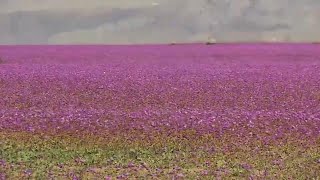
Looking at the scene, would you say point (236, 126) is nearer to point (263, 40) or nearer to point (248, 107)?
point (248, 107)

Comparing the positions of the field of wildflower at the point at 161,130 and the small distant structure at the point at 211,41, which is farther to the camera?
the small distant structure at the point at 211,41

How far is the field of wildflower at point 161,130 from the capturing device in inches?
388

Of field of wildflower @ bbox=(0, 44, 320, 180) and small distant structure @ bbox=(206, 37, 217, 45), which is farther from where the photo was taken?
small distant structure @ bbox=(206, 37, 217, 45)

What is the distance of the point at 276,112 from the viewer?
41.8ft

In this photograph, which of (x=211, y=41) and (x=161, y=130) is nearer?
(x=161, y=130)

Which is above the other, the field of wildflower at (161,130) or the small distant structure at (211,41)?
the field of wildflower at (161,130)

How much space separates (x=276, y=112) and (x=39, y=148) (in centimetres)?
422

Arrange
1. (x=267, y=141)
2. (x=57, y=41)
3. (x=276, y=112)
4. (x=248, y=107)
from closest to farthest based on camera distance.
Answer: (x=267, y=141) < (x=276, y=112) < (x=248, y=107) < (x=57, y=41)

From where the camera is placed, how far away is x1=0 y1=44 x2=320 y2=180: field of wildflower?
9859 mm

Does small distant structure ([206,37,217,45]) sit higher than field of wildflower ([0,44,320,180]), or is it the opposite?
field of wildflower ([0,44,320,180])

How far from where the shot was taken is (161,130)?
1138 centimetres

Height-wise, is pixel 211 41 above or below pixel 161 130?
below

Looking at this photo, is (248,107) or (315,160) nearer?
(315,160)

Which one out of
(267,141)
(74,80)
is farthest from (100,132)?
(74,80)
